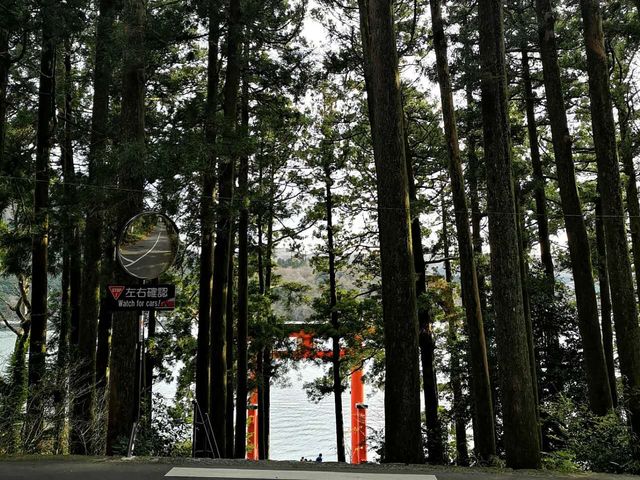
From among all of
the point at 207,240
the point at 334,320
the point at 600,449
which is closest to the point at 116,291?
the point at 600,449

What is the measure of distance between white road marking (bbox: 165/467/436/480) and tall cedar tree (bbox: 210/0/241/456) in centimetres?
768

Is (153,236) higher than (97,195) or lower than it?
lower

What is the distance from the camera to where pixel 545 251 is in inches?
625

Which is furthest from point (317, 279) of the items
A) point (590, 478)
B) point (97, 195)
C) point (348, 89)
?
point (590, 478)

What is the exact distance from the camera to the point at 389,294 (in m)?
6.67

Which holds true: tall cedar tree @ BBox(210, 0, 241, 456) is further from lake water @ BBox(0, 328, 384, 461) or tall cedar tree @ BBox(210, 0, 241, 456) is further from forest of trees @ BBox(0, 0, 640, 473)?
lake water @ BBox(0, 328, 384, 461)

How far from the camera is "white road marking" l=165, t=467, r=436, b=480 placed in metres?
3.31

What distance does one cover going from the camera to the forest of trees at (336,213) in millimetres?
7020

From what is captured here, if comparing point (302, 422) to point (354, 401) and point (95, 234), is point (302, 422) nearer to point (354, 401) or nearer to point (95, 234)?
point (354, 401)

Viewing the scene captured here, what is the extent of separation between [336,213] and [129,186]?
43.3 ft

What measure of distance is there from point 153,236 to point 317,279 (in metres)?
17.5

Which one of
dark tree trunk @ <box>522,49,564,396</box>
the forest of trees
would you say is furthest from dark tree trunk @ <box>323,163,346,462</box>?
dark tree trunk @ <box>522,49,564,396</box>

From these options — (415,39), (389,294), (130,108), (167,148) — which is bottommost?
(389,294)

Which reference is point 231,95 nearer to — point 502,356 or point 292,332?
point 502,356
